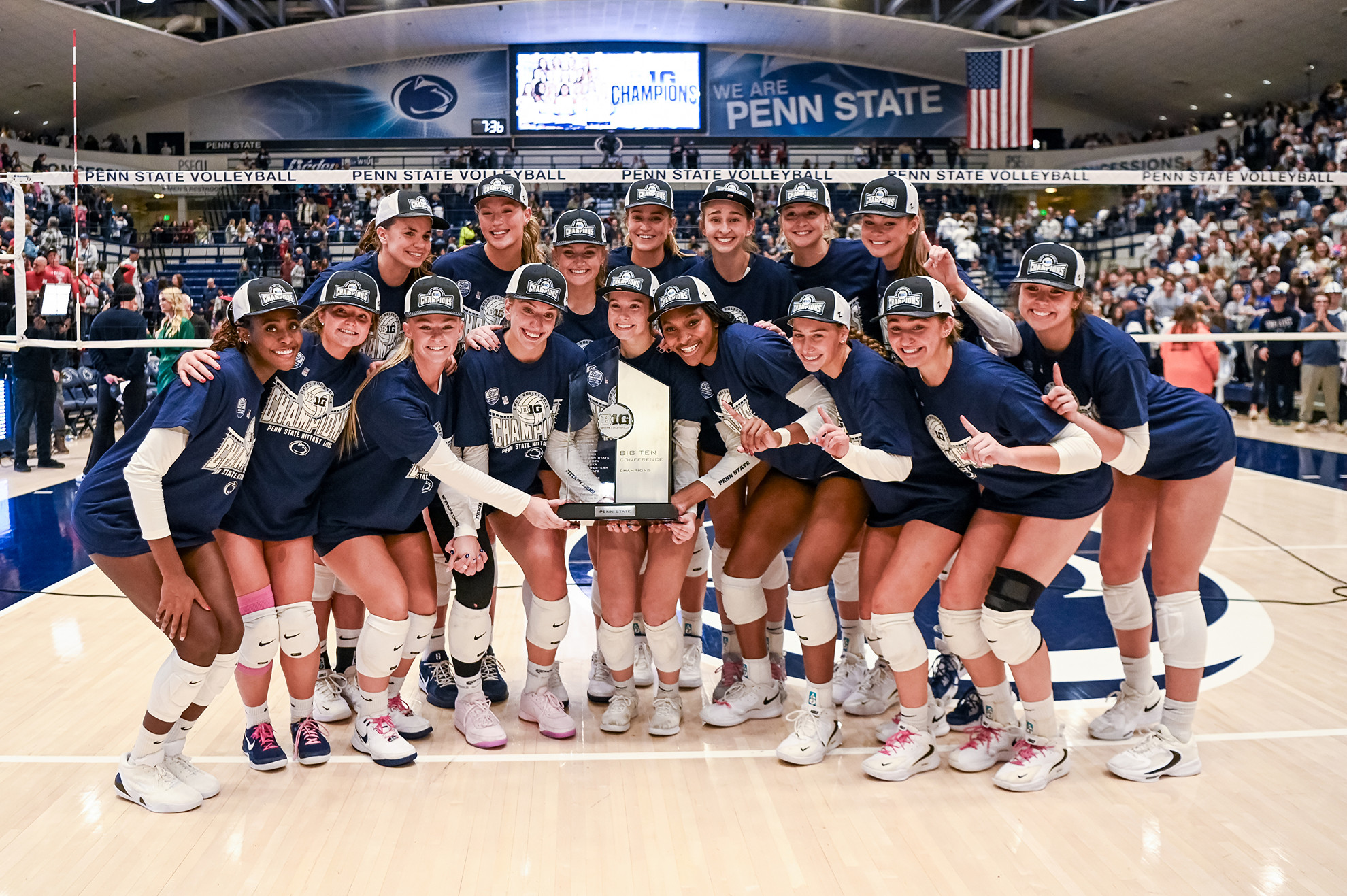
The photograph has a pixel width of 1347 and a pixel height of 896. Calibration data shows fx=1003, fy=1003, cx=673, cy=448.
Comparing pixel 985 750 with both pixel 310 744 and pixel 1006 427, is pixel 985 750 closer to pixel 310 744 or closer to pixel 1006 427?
pixel 1006 427

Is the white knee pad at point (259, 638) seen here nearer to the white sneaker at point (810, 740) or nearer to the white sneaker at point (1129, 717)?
the white sneaker at point (810, 740)

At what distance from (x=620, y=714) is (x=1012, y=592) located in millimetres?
1634

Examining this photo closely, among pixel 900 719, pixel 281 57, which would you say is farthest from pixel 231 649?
pixel 281 57

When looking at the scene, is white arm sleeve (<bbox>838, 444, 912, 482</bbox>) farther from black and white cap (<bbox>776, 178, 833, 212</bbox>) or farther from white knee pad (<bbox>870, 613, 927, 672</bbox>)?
black and white cap (<bbox>776, 178, 833, 212</bbox>)

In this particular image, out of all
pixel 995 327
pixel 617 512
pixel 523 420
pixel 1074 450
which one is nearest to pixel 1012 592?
pixel 1074 450

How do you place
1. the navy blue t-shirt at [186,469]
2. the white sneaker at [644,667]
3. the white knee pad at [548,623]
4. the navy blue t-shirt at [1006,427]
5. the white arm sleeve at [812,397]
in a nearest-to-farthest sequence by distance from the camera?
the navy blue t-shirt at [186,469], the navy blue t-shirt at [1006,427], the white arm sleeve at [812,397], the white knee pad at [548,623], the white sneaker at [644,667]

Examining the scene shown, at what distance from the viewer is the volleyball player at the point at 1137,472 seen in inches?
137

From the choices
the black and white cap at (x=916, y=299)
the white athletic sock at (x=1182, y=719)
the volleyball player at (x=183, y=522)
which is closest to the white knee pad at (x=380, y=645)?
the volleyball player at (x=183, y=522)

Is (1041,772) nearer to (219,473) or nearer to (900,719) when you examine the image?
(900,719)

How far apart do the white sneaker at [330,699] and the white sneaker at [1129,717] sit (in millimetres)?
3074

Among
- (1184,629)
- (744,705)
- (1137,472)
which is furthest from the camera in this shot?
(744,705)

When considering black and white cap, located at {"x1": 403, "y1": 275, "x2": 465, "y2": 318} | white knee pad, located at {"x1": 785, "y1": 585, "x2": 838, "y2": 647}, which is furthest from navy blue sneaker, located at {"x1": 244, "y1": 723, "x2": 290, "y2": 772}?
white knee pad, located at {"x1": 785, "y1": 585, "x2": 838, "y2": 647}

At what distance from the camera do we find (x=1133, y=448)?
3.49 meters

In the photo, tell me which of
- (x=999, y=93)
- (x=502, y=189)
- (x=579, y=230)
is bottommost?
(x=579, y=230)
